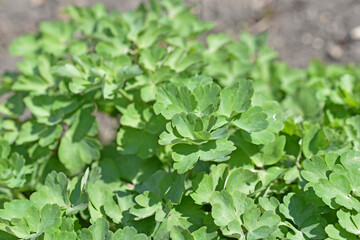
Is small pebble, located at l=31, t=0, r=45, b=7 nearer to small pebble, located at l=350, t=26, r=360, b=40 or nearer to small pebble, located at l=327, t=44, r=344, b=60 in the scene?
small pebble, located at l=327, t=44, r=344, b=60


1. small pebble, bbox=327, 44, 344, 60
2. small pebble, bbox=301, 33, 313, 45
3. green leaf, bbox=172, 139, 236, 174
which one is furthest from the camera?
small pebble, bbox=301, 33, 313, 45

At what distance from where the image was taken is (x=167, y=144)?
57.6 inches

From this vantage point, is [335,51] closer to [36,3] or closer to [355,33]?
[355,33]

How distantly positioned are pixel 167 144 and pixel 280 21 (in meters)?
2.83

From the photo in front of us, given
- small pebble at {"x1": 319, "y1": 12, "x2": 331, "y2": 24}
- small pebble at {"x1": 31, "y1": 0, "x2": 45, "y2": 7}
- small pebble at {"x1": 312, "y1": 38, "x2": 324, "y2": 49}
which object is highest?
small pebble at {"x1": 31, "y1": 0, "x2": 45, "y2": 7}

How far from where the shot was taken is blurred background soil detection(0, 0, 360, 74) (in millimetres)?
3764

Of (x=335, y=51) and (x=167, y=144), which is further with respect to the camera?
(x=335, y=51)

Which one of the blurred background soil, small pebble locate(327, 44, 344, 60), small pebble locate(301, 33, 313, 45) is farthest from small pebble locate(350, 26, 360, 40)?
small pebble locate(301, 33, 313, 45)

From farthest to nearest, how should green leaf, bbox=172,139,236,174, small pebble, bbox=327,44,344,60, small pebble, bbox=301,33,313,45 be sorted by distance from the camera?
small pebble, bbox=301,33,313,45, small pebble, bbox=327,44,344,60, green leaf, bbox=172,139,236,174

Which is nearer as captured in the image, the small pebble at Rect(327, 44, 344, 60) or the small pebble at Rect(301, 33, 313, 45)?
the small pebble at Rect(327, 44, 344, 60)

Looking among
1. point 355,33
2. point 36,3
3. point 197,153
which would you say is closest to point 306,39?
point 355,33

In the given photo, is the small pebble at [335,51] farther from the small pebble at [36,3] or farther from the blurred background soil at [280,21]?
the small pebble at [36,3]

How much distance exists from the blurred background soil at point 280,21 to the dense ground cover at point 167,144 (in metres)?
1.51

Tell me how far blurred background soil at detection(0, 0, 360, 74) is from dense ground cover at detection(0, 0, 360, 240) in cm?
151
